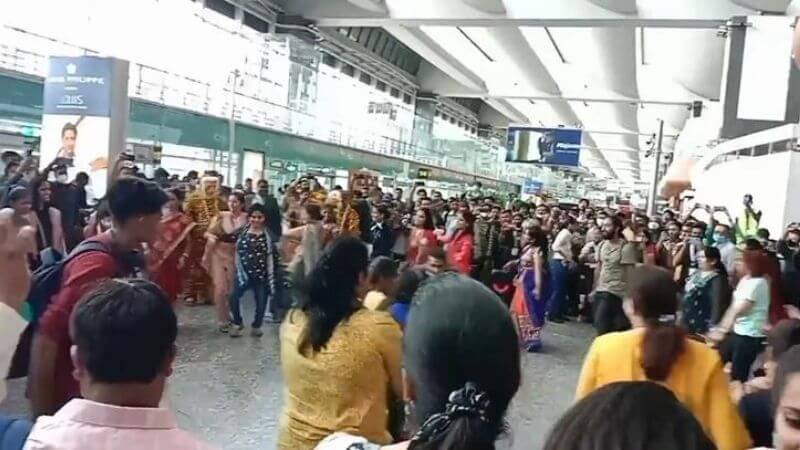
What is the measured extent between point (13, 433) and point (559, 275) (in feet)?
34.2

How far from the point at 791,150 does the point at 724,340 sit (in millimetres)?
8150

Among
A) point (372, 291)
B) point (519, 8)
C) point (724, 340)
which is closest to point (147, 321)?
point (372, 291)

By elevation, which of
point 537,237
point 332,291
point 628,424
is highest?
point 628,424

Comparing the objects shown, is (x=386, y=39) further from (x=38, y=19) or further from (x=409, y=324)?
(x=409, y=324)

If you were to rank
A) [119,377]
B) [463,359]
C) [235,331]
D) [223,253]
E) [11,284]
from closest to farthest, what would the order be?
[463,359], [119,377], [11,284], [235,331], [223,253]

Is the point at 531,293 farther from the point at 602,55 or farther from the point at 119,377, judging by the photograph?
the point at 602,55

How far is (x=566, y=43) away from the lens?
29.0 meters

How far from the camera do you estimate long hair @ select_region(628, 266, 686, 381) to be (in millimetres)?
2773

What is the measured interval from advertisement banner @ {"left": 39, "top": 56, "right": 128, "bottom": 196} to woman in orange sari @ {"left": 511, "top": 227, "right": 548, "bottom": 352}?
5.14 metres

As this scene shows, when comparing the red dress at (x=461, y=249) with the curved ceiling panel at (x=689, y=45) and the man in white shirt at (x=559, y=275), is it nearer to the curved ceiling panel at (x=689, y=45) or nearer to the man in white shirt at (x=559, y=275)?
the man in white shirt at (x=559, y=275)

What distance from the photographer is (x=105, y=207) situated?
10.0 feet

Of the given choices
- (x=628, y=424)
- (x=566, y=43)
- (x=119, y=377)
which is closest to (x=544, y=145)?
(x=566, y=43)

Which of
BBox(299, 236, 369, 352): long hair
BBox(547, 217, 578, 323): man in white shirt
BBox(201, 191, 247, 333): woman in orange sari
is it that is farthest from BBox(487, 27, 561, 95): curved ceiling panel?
BBox(299, 236, 369, 352): long hair

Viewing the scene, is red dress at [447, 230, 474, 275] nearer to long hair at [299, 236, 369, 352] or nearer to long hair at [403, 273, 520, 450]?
long hair at [299, 236, 369, 352]
